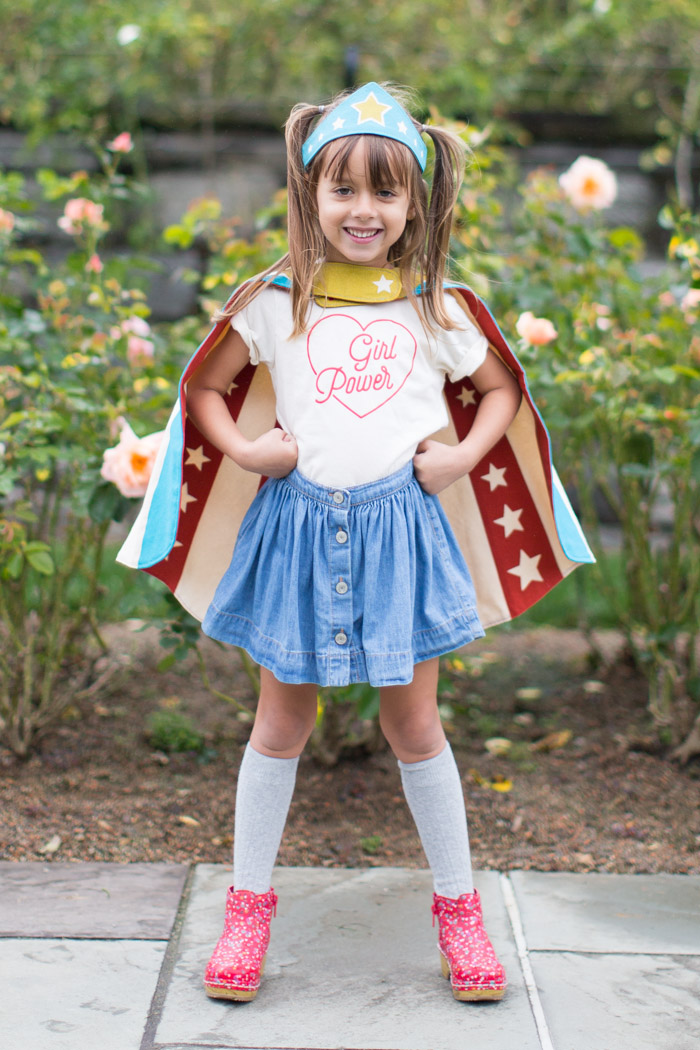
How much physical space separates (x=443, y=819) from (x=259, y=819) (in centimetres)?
35

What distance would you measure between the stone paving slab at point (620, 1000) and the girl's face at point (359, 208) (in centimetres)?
140

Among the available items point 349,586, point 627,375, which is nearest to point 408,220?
point 349,586

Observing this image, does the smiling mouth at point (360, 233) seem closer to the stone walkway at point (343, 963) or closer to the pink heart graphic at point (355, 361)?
the pink heart graphic at point (355, 361)

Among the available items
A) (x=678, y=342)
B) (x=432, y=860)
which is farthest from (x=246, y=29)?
(x=432, y=860)

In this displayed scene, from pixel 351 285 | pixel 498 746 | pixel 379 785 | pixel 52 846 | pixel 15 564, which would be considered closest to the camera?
pixel 351 285

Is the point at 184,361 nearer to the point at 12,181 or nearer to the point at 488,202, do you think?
the point at 12,181

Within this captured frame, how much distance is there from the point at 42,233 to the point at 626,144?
2.93 meters

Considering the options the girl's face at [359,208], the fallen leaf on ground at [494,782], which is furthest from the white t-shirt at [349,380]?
the fallen leaf on ground at [494,782]

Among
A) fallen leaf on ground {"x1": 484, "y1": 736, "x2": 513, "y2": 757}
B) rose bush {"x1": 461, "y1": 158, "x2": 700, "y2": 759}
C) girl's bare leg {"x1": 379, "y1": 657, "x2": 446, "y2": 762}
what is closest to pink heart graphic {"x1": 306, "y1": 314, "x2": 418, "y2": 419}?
girl's bare leg {"x1": 379, "y1": 657, "x2": 446, "y2": 762}

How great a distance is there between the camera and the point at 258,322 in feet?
6.42

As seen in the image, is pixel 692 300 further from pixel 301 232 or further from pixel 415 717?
pixel 415 717

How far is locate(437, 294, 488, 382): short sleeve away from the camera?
199 cm

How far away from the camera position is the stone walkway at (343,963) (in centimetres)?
180

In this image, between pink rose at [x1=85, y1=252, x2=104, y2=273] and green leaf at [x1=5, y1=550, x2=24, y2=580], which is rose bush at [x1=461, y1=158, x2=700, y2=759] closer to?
pink rose at [x1=85, y1=252, x2=104, y2=273]
